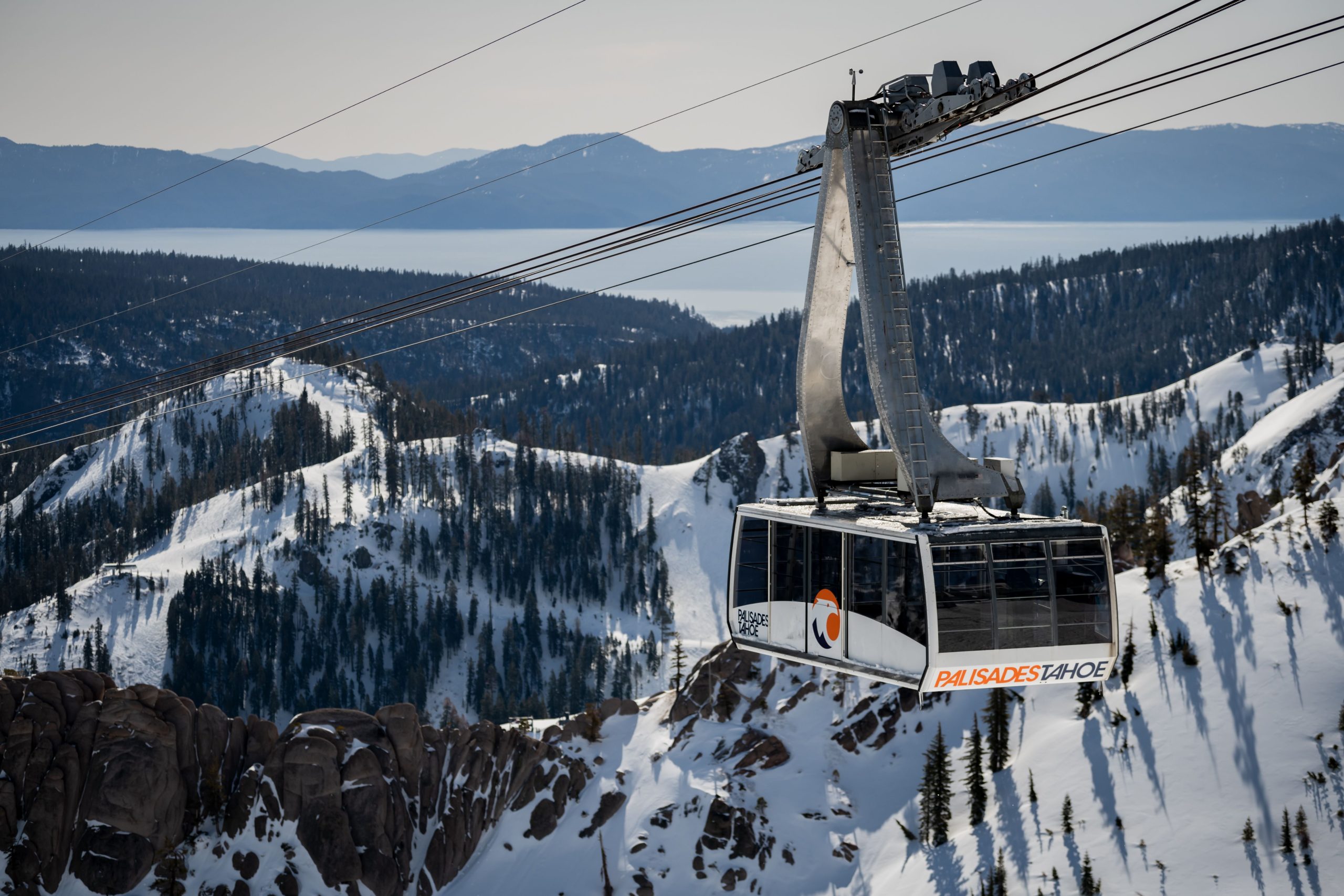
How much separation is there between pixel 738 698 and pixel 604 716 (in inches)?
474

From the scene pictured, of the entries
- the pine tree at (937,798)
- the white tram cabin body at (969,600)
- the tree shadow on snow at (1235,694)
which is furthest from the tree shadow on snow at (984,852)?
the white tram cabin body at (969,600)

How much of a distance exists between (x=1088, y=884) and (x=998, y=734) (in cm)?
1827

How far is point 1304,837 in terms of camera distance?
74062 mm

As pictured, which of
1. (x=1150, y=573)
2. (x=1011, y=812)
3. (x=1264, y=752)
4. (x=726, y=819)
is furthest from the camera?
(x=1150, y=573)

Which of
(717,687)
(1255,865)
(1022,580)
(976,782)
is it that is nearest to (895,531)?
(1022,580)

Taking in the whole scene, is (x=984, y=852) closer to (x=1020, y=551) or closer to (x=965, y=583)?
(x=1020, y=551)

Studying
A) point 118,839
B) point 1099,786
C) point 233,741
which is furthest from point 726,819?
point 118,839

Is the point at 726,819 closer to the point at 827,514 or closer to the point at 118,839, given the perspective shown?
the point at 118,839

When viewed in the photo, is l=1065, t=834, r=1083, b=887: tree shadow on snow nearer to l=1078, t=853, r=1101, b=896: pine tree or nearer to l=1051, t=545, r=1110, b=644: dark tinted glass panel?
l=1078, t=853, r=1101, b=896: pine tree

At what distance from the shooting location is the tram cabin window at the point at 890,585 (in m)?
19.6

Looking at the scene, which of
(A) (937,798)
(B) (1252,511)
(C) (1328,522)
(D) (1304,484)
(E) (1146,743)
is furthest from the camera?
(B) (1252,511)

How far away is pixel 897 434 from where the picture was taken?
21281 millimetres

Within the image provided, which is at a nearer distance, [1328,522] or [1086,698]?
[1086,698]

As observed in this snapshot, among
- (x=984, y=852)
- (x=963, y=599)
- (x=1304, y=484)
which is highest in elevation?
(x=963, y=599)
